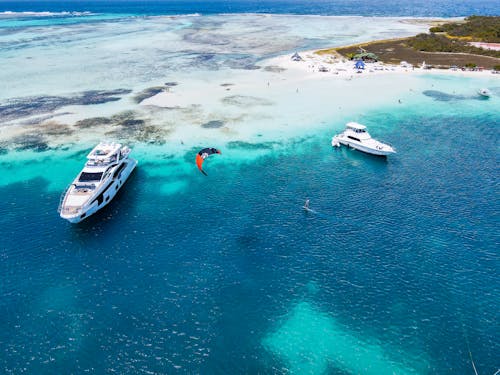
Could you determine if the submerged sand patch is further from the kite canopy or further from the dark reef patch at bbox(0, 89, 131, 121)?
the dark reef patch at bbox(0, 89, 131, 121)

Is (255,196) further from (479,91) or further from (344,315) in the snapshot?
(479,91)

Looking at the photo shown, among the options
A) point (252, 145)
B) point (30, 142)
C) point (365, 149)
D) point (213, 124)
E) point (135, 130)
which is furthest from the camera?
point (213, 124)

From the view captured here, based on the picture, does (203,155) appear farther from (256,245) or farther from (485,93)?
(485,93)

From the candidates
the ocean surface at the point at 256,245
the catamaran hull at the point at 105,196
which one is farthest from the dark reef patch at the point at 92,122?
the catamaran hull at the point at 105,196

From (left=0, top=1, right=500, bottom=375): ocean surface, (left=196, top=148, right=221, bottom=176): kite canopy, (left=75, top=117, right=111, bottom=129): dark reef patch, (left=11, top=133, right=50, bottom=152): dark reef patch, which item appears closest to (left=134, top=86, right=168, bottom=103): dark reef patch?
(left=0, top=1, right=500, bottom=375): ocean surface

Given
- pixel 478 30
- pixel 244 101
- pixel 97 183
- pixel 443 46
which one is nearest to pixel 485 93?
pixel 443 46

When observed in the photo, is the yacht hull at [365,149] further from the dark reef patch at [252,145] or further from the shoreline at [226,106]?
the dark reef patch at [252,145]

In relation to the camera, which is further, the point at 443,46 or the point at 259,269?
the point at 443,46

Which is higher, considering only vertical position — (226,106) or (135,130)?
(226,106)

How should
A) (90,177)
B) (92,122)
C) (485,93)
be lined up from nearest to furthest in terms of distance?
1. (90,177)
2. (92,122)
3. (485,93)
